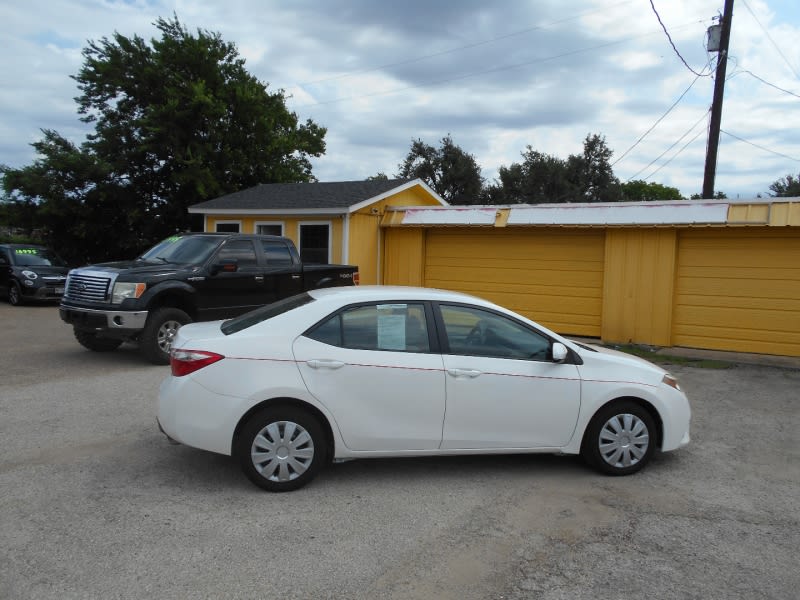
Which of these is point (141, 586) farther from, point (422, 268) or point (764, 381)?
point (422, 268)

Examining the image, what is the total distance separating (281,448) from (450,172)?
41.0 m

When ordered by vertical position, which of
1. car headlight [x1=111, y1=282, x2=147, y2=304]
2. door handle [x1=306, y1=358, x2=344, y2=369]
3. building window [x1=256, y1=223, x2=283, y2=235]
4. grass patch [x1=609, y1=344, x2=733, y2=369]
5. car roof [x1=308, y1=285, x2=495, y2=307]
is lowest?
grass patch [x1=609, y1=344, x2=733, y2=369]

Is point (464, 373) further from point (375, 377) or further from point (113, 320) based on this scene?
point (113, 320)

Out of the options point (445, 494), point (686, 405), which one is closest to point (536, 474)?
point (445, 494)

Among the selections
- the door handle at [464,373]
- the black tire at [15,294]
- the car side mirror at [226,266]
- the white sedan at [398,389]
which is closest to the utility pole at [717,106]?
the car side mirror at [226,266]

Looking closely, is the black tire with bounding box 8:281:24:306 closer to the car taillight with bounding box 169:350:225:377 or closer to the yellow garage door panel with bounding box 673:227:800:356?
the car taillight with bounding box 169:350:225:377

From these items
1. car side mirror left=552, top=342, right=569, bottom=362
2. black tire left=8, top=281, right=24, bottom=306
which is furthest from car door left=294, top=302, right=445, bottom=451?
black tire left=8, top=281, right=24, bottom=306

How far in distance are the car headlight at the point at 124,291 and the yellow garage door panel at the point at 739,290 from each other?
375 inches

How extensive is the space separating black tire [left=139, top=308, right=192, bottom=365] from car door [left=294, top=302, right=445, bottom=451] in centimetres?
499

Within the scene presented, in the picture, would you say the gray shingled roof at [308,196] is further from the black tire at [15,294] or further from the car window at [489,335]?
the car window at [489,335]

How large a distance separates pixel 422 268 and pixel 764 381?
310 inches

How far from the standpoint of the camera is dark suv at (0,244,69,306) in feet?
53.6

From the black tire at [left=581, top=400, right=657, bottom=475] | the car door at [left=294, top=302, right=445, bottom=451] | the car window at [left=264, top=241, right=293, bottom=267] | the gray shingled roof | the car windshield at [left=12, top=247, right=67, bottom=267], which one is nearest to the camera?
the car door at [left=294, top=302, right=445, bottom=451]

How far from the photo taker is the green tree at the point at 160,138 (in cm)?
2295
